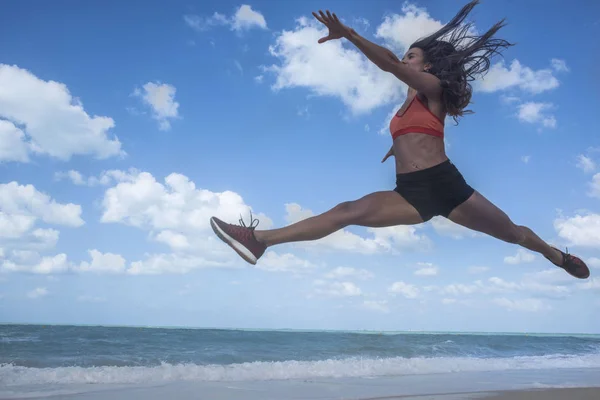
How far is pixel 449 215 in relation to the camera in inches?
134

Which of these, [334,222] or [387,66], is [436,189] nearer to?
[334,222]

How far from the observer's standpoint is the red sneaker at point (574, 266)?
165 inches

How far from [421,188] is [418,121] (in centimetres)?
43

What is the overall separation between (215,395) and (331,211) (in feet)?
11.2

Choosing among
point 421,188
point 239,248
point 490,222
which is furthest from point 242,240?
point 490,222

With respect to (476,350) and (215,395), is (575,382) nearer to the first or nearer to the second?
(215,395)

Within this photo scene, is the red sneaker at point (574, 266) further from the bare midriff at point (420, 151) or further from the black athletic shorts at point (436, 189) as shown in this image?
the bare midriff at point (420, 151)

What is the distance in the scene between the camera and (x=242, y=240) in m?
3.51

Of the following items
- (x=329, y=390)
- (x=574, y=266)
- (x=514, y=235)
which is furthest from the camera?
(x=329, y=390)

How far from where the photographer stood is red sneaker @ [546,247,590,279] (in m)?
4.20

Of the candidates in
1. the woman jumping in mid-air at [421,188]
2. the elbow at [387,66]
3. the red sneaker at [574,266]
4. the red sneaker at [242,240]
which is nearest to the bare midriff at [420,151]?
the woman jumping in mid-air at [421,188]

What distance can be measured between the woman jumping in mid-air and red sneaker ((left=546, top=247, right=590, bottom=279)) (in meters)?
0.83

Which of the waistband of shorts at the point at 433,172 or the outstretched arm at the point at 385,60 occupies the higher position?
the outstretched arm at the point at 385,60

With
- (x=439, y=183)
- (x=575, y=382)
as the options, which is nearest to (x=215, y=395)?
(x=439, y=183)
